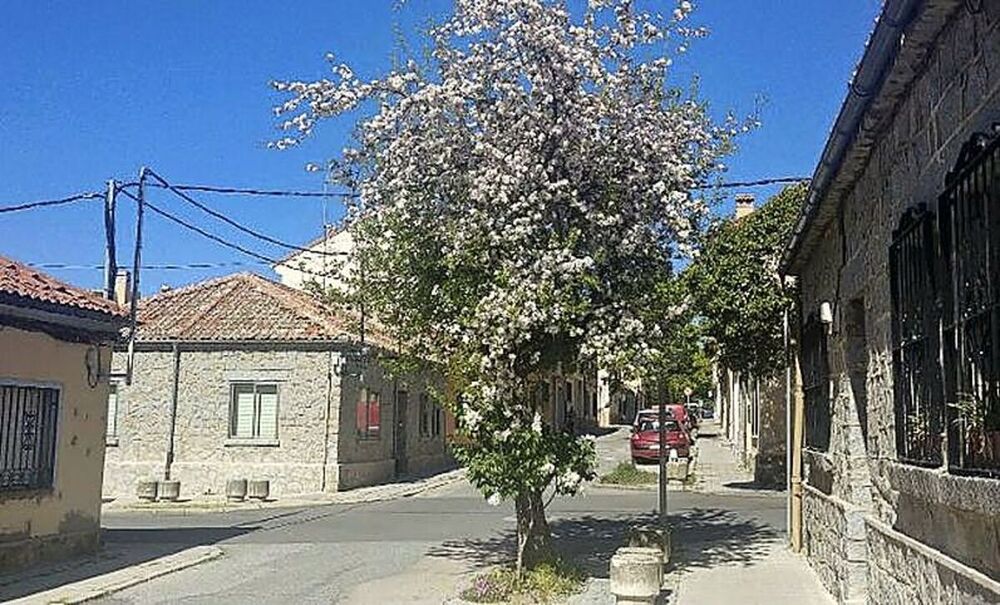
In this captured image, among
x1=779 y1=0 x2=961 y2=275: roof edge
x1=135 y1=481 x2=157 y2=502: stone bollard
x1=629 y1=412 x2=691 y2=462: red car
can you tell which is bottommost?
x1=135 y1=481 x2=157 y2=502: stone bollard

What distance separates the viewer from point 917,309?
5816mm

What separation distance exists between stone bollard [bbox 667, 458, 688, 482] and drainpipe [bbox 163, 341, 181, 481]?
1228 centimetres

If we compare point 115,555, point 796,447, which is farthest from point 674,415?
point 115,555

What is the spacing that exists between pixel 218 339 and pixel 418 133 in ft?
50.3

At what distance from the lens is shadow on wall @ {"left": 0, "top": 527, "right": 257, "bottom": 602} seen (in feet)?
39.6

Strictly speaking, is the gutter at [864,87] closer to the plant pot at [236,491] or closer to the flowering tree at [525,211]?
the flowering tree at [525,211]

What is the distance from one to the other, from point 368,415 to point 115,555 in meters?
13.1

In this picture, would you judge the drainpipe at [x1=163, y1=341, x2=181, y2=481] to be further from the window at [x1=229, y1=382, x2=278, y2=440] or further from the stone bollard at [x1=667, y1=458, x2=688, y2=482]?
the stone bollard at [x1=667, y1=458, x2=688, y2=482]

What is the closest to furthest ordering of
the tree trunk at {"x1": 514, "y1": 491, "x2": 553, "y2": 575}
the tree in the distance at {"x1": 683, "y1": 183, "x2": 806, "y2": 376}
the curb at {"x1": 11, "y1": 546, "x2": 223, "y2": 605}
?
the curb at {"x1": 11, "y1": 546, "x2": 223, "y2": 605} → the tree trunk at {"x1": 514, "y1": 491, "x2": 553, "y2": 575} → the tree in the distance at {"x1": 683, "y1": 183, "x2": 806, "y2": 376}

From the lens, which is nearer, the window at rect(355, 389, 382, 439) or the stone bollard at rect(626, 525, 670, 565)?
the stone bollard at rect(626, 525, 670, 565)

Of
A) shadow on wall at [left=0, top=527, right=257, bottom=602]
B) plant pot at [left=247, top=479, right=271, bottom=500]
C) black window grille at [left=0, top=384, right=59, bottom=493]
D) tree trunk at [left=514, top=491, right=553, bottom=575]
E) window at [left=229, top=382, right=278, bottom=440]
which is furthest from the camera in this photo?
window at [left=229, top=382, right=278, bottom=440]

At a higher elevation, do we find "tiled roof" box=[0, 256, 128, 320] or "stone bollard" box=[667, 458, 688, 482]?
"tiled roof" box=[0, 256, 128, 320]

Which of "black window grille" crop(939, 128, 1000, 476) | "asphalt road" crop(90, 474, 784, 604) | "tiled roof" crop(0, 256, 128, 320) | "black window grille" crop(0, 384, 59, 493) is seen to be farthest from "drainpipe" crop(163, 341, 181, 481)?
"black window grille" crop(939, 128, 1000, 476)

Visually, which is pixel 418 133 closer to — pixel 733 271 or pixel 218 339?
pixel 733 271
